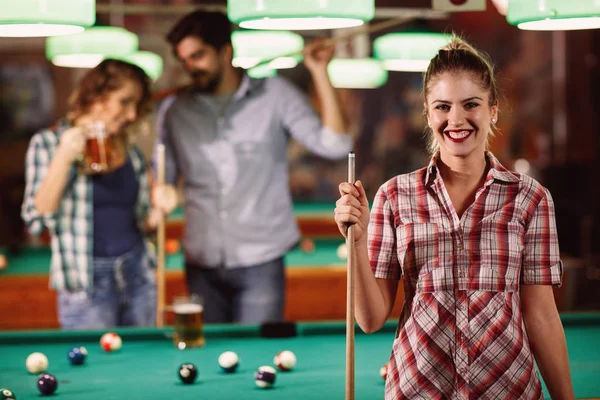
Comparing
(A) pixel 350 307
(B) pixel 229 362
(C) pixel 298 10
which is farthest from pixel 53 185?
(A) pixel 350 307

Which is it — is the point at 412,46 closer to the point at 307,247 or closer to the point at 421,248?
the point at 307,247

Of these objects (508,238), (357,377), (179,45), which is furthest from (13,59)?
(508,238)

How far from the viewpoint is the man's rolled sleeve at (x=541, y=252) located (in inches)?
88.2

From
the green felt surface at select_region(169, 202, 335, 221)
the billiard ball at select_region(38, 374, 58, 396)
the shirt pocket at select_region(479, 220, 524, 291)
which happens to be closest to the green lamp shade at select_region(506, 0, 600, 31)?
the shirt pocket at select_region(479, 220, 524, 291)

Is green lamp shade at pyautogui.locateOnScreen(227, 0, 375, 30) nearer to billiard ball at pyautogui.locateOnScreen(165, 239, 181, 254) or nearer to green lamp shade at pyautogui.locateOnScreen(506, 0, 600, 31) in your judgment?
green lamp shade at pyautogui.locateOnScreen(506, 0, 600, 31)

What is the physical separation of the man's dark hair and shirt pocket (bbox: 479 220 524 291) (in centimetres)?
293

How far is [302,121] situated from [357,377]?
7.09 ft

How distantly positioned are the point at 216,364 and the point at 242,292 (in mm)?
1635

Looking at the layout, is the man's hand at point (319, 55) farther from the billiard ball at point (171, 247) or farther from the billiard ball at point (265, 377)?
the billiard ball at point (171, 247)

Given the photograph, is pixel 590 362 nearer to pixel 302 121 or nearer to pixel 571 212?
pixel 302 121

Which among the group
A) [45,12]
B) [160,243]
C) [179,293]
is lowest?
[179,293]

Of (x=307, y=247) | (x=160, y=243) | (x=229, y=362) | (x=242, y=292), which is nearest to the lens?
(x=229, y=362)

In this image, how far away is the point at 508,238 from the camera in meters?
2.23

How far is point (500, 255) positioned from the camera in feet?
7.30
